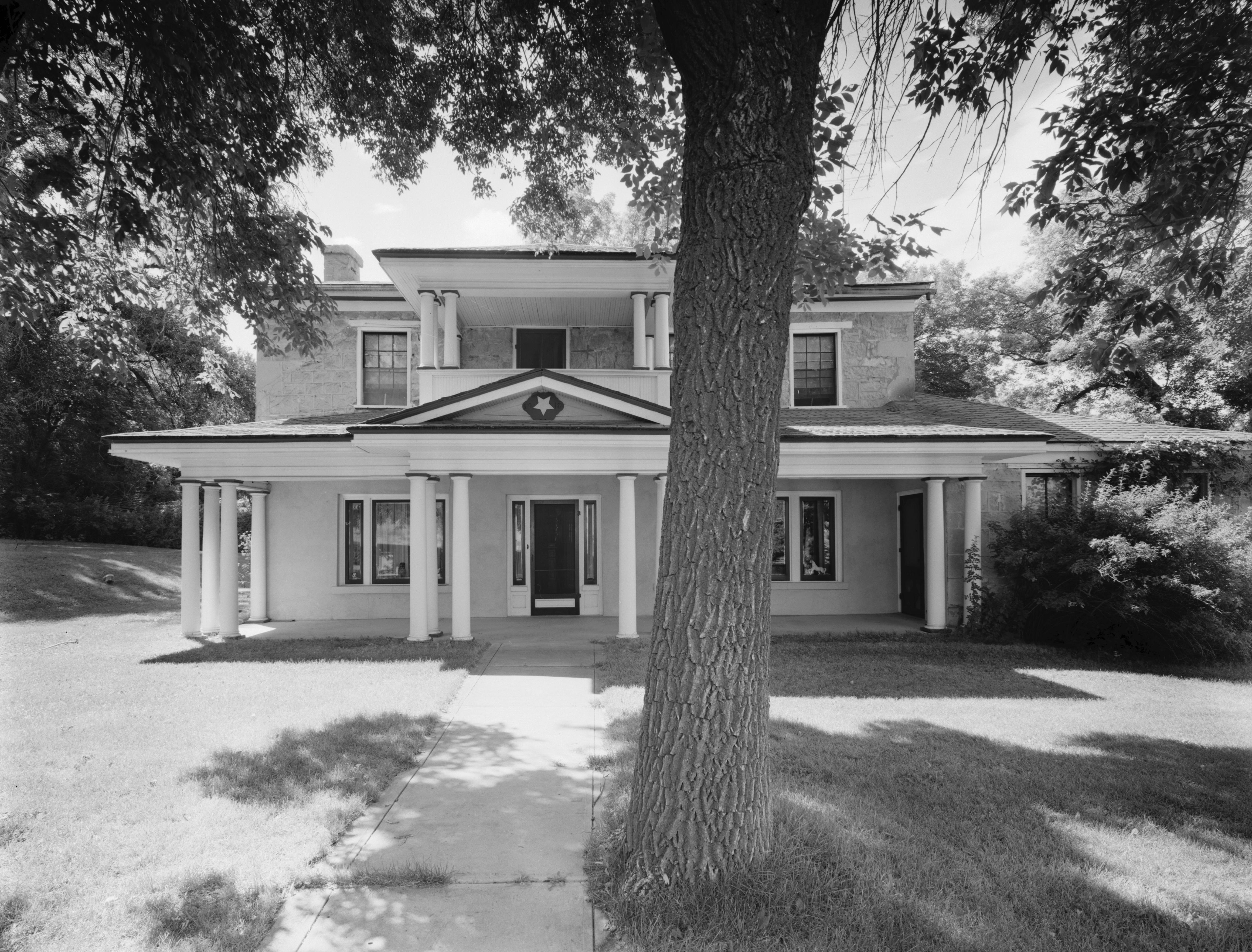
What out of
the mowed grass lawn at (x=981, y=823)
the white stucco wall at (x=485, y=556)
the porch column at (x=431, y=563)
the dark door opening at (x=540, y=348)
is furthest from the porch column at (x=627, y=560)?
the dark door opening at (x=540, y=348)

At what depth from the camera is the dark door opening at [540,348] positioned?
46.9ft

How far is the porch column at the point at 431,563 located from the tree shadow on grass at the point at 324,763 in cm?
448

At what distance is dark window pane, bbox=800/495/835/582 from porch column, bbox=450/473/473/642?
6.85 metres

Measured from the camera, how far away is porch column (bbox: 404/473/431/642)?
11.3 m

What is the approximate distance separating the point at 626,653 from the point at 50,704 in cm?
685

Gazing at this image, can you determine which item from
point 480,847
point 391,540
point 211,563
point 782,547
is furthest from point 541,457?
point 480,847

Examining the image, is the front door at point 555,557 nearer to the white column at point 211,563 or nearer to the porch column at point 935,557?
Answer: the white column at point 211,563

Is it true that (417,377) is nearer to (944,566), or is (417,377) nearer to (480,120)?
(480,120)

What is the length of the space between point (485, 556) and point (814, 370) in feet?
25.0

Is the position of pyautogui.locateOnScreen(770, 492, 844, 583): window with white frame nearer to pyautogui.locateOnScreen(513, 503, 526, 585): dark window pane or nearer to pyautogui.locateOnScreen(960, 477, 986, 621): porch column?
pyautogui.locateOnScreen(960, 477, 986, 621): porch column

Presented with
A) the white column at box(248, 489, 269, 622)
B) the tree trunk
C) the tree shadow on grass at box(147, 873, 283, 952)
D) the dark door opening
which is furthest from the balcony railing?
the tree shadow on grass at box(147, 873, 283, 952)

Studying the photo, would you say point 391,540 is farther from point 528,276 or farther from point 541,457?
point 528,276

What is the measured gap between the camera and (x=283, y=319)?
7.93 metres

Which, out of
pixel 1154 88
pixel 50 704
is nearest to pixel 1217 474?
pixel 1154 88
